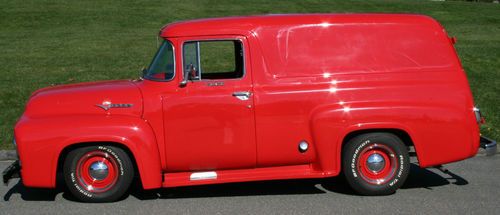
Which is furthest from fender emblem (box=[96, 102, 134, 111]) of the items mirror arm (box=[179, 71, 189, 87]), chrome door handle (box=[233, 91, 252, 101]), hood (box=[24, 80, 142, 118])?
chrome door handle (box=[233, 91, 252, 101])

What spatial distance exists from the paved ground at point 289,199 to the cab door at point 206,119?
41cm

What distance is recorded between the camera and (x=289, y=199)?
22.0 feet

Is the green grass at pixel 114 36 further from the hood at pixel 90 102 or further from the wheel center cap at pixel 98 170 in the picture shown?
the wheel center cap at pixel 98 170

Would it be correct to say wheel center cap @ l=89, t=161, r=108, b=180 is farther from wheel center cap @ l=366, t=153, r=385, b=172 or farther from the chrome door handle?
wheel center cap @ l=366, t=153, r=385, b=172

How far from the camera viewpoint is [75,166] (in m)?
6.49

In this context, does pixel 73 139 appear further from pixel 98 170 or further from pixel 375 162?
pixel 375 162

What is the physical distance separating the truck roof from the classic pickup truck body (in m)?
0.01

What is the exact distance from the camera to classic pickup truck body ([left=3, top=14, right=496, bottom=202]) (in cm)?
641

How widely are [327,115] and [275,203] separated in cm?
101

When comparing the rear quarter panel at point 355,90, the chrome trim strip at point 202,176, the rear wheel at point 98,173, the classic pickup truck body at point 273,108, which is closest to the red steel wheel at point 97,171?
the rear wheel at point 98,173

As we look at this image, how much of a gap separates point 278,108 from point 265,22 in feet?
2.92

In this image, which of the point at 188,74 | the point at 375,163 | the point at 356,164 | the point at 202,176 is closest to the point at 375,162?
the point at 375,163

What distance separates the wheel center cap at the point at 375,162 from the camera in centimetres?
672

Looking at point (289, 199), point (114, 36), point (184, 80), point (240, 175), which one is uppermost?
point (184, 80)
